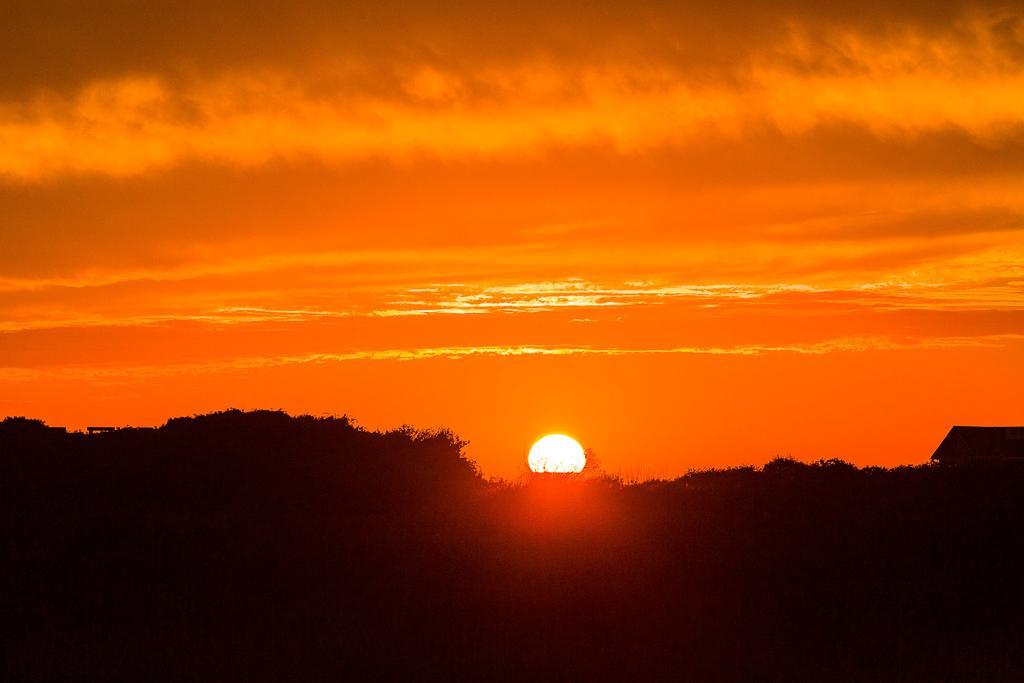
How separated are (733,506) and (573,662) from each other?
9.43 metres

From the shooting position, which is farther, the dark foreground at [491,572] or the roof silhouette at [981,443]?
the roof silhouette at [981,443]

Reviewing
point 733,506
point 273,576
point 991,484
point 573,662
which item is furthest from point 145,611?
point 991,484

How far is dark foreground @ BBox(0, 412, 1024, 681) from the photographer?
645 inches

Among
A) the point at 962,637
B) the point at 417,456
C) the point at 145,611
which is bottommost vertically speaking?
the point at 962,637

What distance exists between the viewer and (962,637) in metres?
18.4

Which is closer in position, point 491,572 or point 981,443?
point 491,572

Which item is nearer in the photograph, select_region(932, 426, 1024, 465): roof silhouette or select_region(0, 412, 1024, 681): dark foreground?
select_region(0, 412, 1024, 681): dark foreground

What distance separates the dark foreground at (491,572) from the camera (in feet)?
53.8

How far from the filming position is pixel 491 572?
20.5 m

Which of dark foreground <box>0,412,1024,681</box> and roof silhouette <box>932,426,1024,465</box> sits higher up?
roof silhouette <box>932,426,1024,465</box>

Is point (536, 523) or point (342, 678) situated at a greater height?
point (536, 523)

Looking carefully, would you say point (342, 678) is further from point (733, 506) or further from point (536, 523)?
point (733, 506)

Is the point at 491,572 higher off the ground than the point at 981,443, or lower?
lower

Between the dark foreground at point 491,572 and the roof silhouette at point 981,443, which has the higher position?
the roof silhouette at point 981,443
